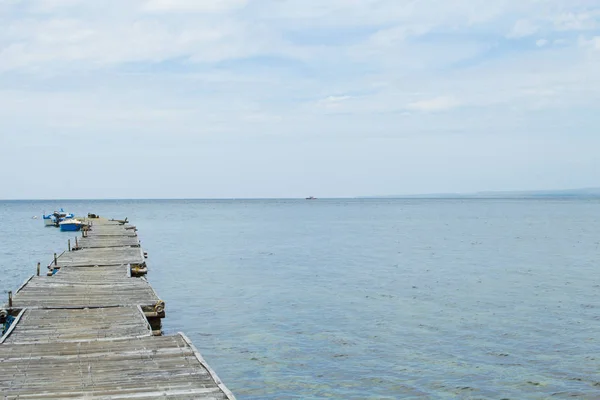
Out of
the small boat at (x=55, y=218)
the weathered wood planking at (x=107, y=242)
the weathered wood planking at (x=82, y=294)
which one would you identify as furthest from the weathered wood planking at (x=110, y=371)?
the small boat at (x=55, y=218)

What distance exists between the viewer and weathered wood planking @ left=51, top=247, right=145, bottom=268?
35.5m

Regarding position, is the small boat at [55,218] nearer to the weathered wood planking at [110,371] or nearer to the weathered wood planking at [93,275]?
the weathered wood planking at [93,275]

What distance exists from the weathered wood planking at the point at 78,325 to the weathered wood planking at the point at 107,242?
88.9 ft

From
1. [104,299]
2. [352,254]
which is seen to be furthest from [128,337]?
[352,254]

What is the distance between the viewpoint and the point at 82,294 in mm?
24203

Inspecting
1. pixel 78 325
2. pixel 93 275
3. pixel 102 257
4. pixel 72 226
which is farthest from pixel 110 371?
pixel 72 226

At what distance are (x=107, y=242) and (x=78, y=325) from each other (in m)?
32.9

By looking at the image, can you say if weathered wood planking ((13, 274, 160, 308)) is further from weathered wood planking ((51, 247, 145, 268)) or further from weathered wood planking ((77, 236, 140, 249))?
weathered wood planking ((77, 236, 140, 249))

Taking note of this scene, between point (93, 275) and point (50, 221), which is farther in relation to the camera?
point (50, 221)

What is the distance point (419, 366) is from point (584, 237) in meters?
59.3

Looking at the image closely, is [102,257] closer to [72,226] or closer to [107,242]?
[107,242]

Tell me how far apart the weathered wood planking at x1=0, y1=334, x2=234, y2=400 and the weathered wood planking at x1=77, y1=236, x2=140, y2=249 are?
32.7 metres

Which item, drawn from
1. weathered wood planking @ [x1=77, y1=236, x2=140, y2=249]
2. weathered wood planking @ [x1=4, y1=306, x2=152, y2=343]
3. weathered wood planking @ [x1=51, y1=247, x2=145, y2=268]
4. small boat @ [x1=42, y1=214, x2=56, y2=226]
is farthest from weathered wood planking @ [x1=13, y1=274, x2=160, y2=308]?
small boat @ [x1=42, y1=214, x2=56, y2=226]

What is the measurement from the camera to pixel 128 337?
16.3 m
